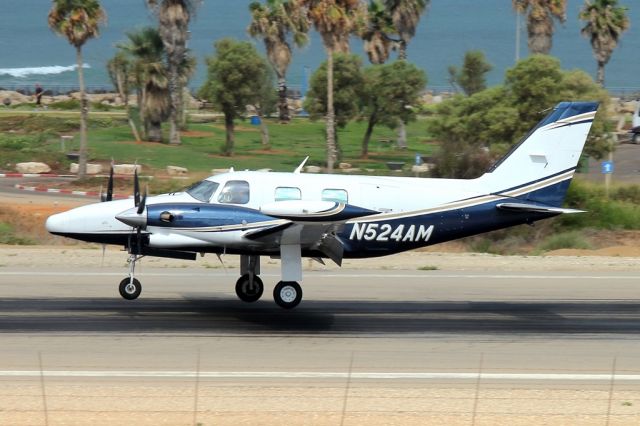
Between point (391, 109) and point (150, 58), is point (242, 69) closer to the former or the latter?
point (150, 58)

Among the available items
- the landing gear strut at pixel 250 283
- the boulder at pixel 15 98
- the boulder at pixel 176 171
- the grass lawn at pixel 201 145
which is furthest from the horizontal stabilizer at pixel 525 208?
the boulder at pixel 15 98

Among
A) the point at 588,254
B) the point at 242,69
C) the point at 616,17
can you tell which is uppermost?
the point at 616,17

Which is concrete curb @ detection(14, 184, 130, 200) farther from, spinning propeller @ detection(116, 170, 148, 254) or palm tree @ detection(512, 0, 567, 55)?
palm tree @ detection(512, 0, 567, 55)

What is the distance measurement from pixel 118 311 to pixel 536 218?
7849 mm

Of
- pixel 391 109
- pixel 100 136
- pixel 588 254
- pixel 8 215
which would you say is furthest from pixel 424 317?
pixel 100 136

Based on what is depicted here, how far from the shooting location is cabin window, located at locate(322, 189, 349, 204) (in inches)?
697

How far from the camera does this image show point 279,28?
2943 inches

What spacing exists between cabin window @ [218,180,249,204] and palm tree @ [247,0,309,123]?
52.9 metres

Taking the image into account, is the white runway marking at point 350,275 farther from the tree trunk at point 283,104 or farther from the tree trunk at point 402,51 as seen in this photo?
the tree trunk at point 283,104

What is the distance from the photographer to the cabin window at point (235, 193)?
17422mm

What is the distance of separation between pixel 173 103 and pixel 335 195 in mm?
44919

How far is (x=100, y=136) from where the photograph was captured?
207 feet

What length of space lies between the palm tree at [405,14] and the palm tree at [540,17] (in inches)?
339

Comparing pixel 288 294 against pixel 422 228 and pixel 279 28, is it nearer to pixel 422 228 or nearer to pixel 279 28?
pixel 422 228
